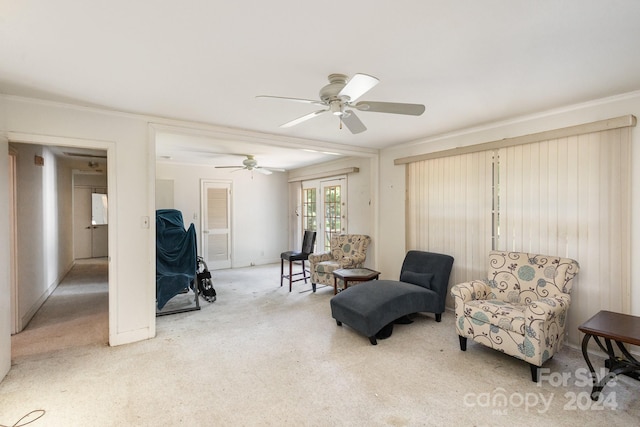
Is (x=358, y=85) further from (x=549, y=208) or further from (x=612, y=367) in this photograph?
(x=612, y=367)

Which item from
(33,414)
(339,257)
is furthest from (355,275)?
(33,414)

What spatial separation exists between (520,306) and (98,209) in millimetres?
9504

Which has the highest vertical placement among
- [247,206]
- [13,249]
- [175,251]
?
[247,206]

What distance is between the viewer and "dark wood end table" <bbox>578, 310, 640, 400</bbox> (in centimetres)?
200

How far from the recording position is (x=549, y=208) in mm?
3012

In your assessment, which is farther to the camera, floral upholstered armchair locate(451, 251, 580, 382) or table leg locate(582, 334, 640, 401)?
floral upholstered armchair locate(451, 251, 580, 382)

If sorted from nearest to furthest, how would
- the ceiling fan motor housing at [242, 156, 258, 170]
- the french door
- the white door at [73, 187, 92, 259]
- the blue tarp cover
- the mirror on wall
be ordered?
1. the blue tarp cover
2. the ceiling fan motor housing at [242, 156, 258, 170]
3. the french door
4. the white door at [73, 187, 92, 259]
5. the mirror on wall

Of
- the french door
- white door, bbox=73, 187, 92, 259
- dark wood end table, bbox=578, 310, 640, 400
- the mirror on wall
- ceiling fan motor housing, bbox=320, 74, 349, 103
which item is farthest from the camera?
the mirror on wall

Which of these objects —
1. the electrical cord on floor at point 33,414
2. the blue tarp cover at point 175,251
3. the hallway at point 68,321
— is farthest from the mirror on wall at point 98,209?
the electrical cord on floor at point 33,414

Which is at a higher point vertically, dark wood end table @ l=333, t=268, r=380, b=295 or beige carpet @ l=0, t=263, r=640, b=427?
dark wood end table @ l=333, t=268, r=380, b=295

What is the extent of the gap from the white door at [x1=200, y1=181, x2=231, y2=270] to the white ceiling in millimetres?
3756

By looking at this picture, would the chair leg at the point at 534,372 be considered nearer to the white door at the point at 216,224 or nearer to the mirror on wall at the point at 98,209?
the white door at the point at 216,224

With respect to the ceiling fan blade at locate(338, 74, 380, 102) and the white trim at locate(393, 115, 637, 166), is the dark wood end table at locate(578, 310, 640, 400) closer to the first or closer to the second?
the white trim at locate(393, 115, 637, 166)

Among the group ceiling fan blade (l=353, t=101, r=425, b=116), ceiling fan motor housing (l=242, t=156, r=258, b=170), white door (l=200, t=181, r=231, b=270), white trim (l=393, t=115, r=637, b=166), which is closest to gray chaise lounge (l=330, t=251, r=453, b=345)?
white trim (l=393, t=115, r=637, b=166)
